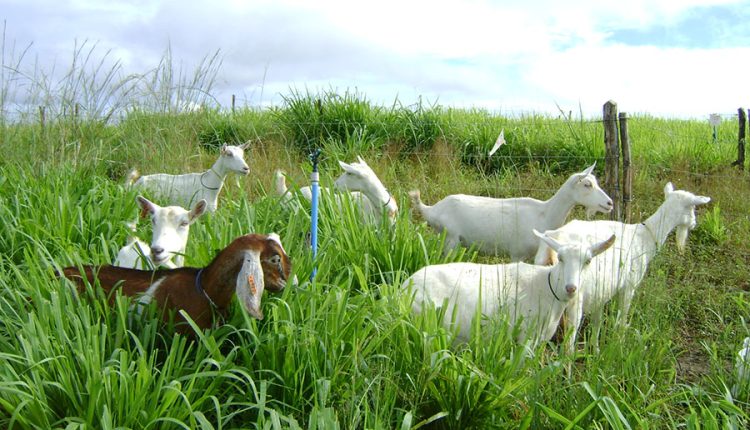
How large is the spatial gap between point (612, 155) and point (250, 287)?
5.38 metres

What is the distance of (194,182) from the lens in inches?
272

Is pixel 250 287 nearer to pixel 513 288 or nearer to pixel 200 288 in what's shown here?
pixel 200 288

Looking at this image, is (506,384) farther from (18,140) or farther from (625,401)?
(18,140)

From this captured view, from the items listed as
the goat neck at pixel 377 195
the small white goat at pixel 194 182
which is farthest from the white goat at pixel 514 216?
the small white goat at pixel 194 182

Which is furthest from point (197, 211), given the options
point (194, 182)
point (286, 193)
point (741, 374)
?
point (741, 374)

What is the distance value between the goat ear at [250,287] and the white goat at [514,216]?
3325 mm

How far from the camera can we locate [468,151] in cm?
1154

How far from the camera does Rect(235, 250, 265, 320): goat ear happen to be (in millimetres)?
3131

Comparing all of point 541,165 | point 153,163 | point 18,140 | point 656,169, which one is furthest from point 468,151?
point 18,140

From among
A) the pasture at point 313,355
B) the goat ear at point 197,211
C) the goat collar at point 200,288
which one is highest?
the goat ear at point 197,211

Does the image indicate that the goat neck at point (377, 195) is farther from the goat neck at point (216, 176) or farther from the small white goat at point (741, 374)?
the small white goat at point (741, 374)

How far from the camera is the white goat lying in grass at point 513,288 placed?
13.3 feet

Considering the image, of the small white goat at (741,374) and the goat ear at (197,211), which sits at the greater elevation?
the goat ear at (197,211)

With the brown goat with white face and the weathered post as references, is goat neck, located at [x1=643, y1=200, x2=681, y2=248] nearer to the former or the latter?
the weathered post
